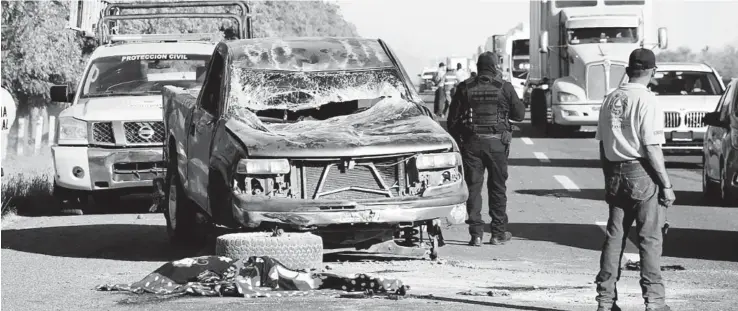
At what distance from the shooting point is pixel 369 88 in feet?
39.5

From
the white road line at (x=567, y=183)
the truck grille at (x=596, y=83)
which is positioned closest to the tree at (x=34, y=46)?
the white road line at (x=567, y=183)

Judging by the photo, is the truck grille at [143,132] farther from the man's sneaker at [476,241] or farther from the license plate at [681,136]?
the license plate at [681,136]

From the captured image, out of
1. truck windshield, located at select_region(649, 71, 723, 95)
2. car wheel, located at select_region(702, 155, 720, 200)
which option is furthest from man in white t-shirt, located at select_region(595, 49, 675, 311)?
truck windshield, located at select_region(649, 71, 723, 95)

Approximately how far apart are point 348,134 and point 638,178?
2.84 m

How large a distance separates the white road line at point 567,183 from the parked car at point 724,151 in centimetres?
216

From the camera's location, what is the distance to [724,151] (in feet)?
49.0

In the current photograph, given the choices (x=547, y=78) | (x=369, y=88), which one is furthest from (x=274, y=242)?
(x=547, y=78)

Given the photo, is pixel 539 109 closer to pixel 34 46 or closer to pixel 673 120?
pixel 673 120

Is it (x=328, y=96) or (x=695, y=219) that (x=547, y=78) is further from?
(x=328, y=96)

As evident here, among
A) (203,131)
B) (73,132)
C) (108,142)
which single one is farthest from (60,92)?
(203,131)

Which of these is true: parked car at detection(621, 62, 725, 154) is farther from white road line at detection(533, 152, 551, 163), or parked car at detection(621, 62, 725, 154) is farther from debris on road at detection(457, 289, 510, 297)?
debris on road at detection(457, 289, 510, 297)

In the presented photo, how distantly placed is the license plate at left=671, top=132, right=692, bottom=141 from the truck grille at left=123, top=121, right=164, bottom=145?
34.0 ft

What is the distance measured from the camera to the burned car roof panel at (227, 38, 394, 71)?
12.0 meters

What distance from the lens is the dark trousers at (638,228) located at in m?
8.62
